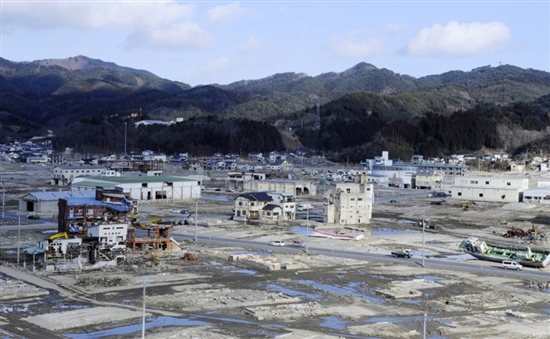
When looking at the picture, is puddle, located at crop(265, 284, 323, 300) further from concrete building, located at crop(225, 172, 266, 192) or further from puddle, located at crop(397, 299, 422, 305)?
concrete building, located at crop(225, 172, 266, 192)

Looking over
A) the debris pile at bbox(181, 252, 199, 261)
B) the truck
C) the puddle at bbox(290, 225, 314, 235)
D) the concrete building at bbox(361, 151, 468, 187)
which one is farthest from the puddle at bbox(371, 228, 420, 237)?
the concrete building at bbox(361, 151, 468, 187)

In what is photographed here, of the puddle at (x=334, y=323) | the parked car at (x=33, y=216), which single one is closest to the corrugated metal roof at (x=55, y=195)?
the parked car at (x=33, y=216)

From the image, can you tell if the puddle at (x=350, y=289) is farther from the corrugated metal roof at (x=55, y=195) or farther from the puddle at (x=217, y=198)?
the puddle at (x=217, y=198)

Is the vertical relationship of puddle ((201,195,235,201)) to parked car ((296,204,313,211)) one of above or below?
above

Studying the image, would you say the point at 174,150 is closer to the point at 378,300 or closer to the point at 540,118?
the point at 540,118

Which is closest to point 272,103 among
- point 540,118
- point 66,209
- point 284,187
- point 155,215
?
point 540,118

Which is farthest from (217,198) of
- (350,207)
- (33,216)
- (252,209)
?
(33,216)
